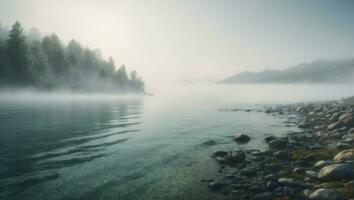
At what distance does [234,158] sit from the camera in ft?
49.4

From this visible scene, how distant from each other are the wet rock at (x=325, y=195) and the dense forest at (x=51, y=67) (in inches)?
4098

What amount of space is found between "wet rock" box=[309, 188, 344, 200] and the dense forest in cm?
10408

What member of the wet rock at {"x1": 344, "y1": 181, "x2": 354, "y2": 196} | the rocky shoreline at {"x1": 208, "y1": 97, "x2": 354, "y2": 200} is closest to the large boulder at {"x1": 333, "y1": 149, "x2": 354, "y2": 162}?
the rocky shoreline at {"x1": 208, "y1": 97, "x2": 354, "y2": 200}

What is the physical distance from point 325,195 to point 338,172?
2832 millimetres

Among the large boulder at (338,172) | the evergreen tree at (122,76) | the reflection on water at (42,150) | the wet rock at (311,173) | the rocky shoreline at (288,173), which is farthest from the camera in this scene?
the evergreen tree at (122,76)

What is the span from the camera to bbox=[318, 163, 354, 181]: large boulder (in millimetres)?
10836

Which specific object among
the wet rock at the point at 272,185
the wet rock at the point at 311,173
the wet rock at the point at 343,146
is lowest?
the wet rock at the point at 272,185

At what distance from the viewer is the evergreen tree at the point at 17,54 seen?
280 feet

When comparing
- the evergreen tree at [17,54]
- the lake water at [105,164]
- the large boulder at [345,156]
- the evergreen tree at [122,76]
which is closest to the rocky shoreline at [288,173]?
the large boulder at [345,156]

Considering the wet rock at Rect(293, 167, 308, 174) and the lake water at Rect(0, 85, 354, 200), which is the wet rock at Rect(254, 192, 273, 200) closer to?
the lake water at Rect(0, 85, 354, 200)

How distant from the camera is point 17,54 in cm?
8594

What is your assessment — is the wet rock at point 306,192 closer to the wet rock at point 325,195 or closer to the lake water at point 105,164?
the wet rock at point 325,195

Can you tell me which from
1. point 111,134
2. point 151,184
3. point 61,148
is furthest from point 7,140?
point 151,184

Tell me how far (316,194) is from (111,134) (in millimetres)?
20086
